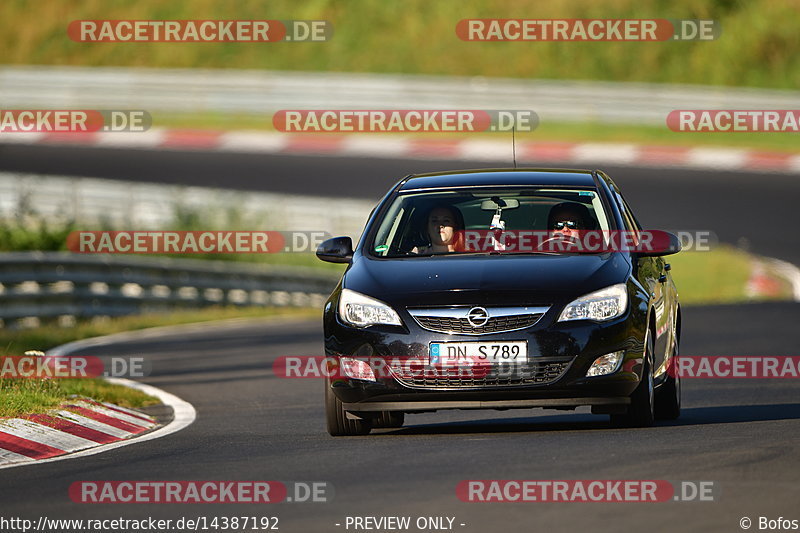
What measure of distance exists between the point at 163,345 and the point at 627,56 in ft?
88.7

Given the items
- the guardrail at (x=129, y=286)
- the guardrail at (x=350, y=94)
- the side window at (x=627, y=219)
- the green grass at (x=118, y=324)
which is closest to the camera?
the side window at (x=627, y=219)

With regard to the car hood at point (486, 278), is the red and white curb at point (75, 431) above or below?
below

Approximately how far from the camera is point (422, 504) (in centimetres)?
754

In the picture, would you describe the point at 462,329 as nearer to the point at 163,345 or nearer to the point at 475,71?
the point at 163,345

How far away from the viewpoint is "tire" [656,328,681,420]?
10922mm

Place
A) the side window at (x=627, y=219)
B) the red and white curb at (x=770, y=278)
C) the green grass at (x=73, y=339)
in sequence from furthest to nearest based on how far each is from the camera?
1. the red and white curb at (x=770, y=278)
2. the green grass at (x=73, y=339)
3. the side window at (x=627, y=219)

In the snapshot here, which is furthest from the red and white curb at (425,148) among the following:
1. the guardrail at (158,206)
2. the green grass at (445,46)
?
the green grass at (445,46)

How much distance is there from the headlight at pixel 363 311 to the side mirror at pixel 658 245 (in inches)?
68.7

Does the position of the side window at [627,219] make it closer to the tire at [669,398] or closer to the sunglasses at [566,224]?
the sunglasses at [566,224]

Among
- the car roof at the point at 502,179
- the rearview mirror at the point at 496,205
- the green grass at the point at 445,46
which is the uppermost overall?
the green grass at the point at 445,46

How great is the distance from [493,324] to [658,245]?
1.51m

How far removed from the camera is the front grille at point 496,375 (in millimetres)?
9578

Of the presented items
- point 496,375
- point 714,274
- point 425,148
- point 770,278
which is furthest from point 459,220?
point 425,148

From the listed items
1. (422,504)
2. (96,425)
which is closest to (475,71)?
(96,425)
